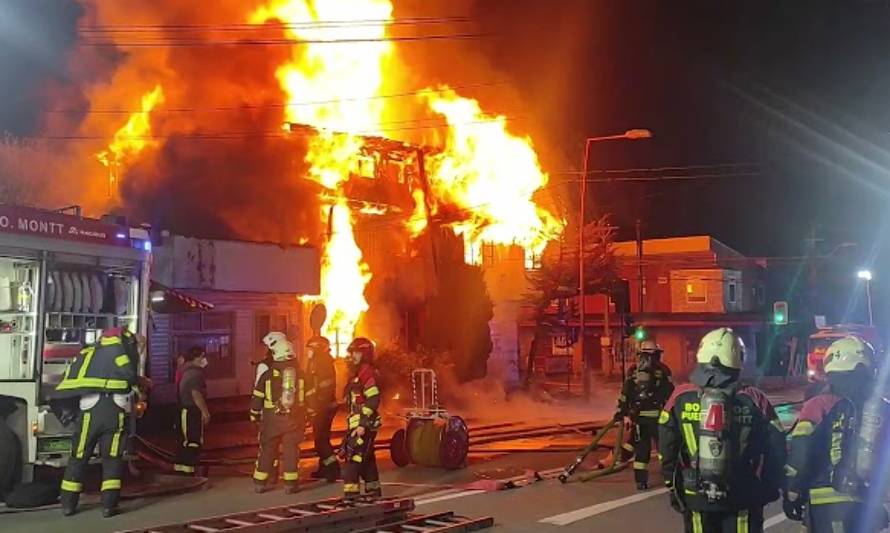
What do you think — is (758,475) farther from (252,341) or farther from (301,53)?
(301,53)

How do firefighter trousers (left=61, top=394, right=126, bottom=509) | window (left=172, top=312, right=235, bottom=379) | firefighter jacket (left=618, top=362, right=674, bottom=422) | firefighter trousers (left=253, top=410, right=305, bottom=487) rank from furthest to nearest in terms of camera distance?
1. window (left=172, top=312, right=235, bottom=379)
2. firefighter jacket (left=618, top=362, right=674, bottom=422)
3. firefighter trousers (left=253, top=410, right=305, bottom=487)
4. firefighter trousers (left=61, top=394, right=126, bottom=509)

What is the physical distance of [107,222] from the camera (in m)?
9.16

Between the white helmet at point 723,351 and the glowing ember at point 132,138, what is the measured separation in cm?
2198

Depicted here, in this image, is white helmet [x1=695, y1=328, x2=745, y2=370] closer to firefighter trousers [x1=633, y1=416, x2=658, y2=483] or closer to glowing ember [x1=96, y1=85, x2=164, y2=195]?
firefighter trousers [x1=633, y1=416, x2=658, y2=483]

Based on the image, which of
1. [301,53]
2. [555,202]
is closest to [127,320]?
[301,53]

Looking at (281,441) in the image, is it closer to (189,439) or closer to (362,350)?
(189,439)

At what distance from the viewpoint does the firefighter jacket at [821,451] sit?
440 cm

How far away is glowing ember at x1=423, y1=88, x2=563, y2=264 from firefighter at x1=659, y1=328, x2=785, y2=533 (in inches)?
955

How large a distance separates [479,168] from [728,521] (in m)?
25.2

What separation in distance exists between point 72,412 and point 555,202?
1062 inches

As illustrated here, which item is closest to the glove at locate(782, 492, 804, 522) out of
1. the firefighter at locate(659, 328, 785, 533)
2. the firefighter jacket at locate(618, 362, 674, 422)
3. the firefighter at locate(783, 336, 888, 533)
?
the firefighter at locate(783, 336, 888, 533)

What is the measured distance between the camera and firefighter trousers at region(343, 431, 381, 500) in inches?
319

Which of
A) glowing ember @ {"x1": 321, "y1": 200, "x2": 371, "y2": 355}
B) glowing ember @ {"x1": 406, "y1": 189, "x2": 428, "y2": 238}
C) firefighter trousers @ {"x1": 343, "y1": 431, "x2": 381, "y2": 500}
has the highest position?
glowing ember @ {"x1": 406, "y1": 189, "x2": 428, "y2": 238}

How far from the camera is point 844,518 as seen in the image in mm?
4402
